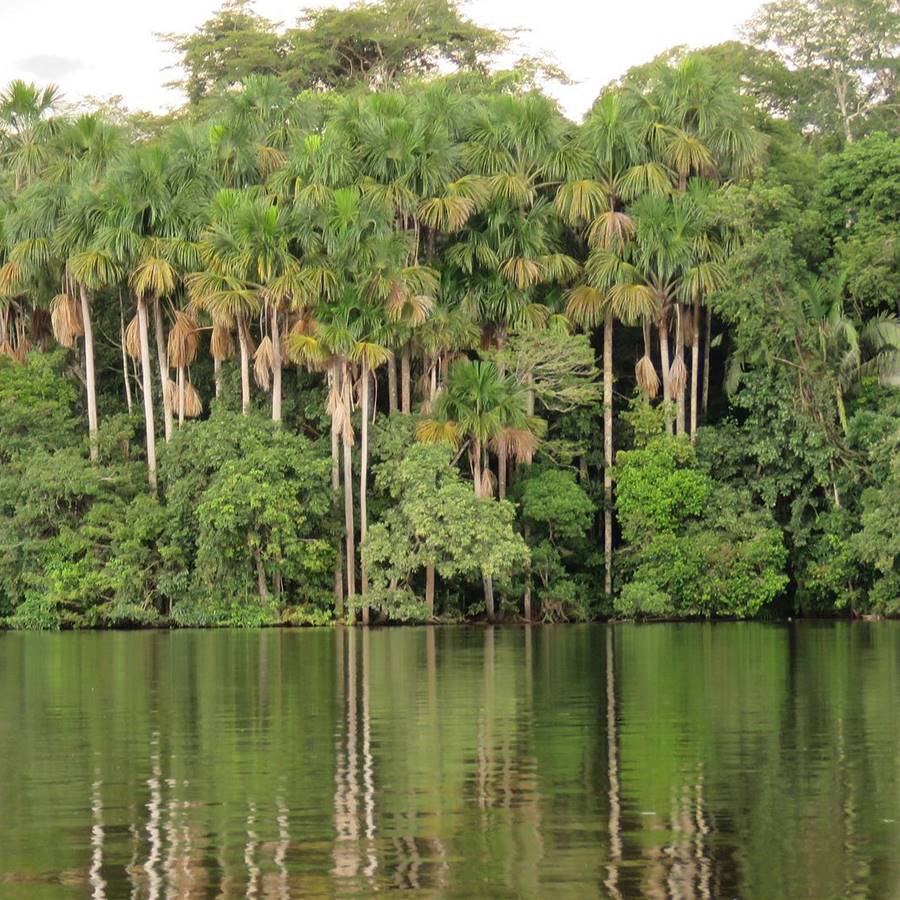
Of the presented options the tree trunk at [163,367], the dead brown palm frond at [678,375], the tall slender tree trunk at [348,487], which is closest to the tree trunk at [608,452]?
the dead brown palm frond at [678,375]

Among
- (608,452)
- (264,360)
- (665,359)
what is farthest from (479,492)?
(665,359)

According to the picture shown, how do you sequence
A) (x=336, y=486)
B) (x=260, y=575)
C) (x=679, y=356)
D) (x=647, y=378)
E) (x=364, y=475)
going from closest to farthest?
(x=260, y=575)
(x=364, y=475)
(x=336, y=486)
(x=647, y=378)
(x=679, y=356)

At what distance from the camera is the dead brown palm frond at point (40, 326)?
4853cm

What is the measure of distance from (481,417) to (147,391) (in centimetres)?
846

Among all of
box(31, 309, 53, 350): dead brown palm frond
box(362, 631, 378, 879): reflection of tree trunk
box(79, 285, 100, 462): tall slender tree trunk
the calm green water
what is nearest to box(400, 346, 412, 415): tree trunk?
box(79, 285, 100, 462): tall slender tree trunk

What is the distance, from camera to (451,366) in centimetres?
4406

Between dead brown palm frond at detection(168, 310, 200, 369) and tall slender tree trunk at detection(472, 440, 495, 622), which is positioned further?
dead brown palm frond at detection(168, 310, 200, 369)

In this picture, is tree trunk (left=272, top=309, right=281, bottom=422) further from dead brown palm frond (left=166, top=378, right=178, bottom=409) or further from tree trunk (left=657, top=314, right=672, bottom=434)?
tree trunk (left=657, top=314, right=672, bottom=434)

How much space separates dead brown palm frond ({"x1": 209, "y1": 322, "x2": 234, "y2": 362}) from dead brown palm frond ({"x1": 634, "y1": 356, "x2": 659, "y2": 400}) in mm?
10333

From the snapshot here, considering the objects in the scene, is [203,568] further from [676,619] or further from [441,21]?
[441,21]

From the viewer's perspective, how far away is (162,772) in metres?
14.0

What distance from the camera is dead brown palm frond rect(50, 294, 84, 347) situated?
45.2 m

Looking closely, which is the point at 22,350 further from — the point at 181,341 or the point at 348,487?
the point at 348,487

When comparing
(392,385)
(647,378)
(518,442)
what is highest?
(647,378)
